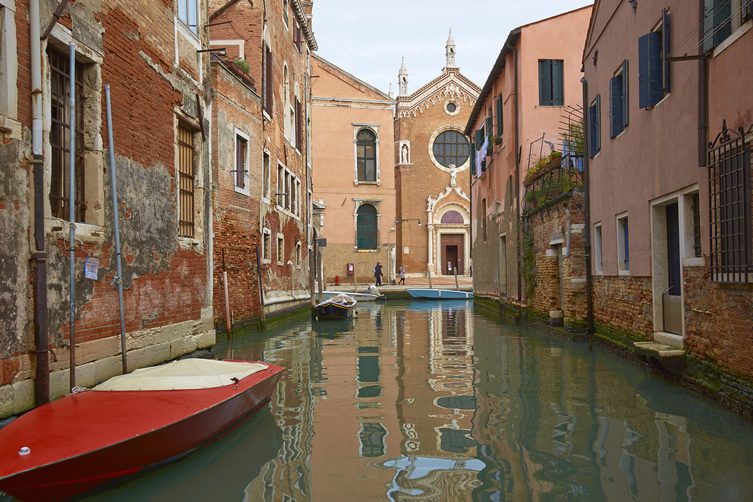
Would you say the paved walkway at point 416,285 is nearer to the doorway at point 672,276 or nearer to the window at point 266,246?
the window at point 266,246

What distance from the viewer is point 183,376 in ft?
17.8

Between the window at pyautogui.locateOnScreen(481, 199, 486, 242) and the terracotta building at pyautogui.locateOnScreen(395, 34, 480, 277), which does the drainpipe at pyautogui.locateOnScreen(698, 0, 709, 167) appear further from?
the terracotta building at pyautogui.locateOnScreen(395, 34, 480, 277)

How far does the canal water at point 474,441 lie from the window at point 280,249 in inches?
325

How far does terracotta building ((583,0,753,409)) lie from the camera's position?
5883mm

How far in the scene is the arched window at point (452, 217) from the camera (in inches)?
1601

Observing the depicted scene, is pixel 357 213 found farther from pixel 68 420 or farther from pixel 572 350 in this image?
pixel 68 420

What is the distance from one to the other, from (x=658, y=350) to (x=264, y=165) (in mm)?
10849

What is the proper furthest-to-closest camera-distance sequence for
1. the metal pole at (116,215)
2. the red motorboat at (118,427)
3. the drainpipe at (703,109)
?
the drainpipe at (703,109), the metal pole at (116,215), the red motorboat at (118,427)

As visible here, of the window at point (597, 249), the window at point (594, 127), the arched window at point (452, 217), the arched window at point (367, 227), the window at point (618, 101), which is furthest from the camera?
the arched window at point (452, 217)

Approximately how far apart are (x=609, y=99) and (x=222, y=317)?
746 cm

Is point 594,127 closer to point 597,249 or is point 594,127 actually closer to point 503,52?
point 597,249

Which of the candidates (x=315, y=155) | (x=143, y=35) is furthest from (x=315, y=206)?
(x=143, y=35)

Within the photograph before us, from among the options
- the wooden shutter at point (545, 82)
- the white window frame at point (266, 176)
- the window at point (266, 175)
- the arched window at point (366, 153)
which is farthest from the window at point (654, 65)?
the arched window at point (366, 153)

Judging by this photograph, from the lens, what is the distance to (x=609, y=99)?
10.4m
